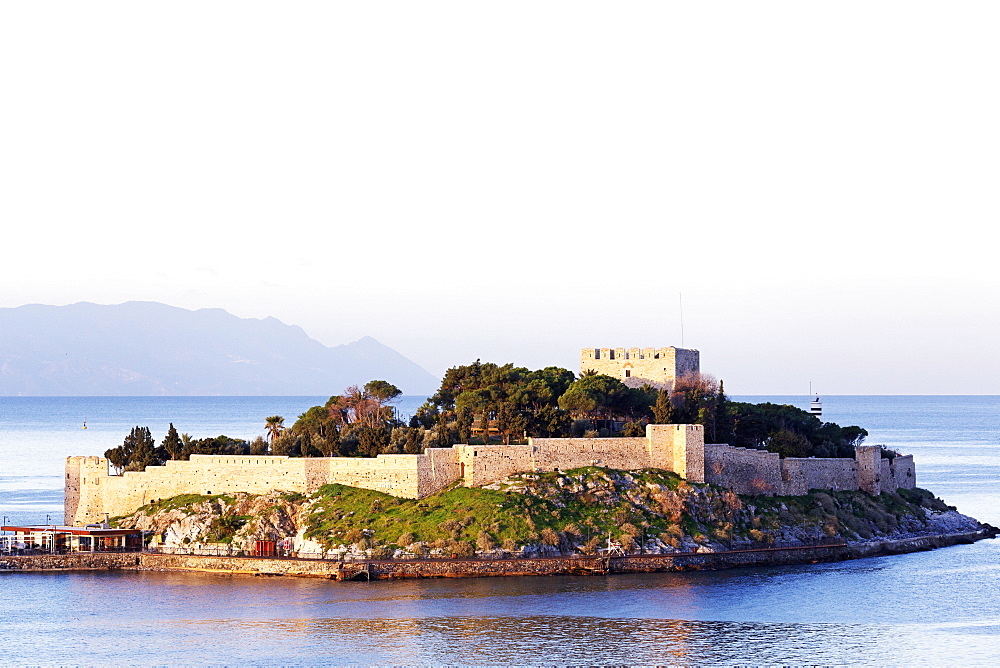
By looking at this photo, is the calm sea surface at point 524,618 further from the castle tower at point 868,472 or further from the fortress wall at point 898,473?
the fortress wall at point 898,473

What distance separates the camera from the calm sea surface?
45.0 metres

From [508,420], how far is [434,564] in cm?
1290

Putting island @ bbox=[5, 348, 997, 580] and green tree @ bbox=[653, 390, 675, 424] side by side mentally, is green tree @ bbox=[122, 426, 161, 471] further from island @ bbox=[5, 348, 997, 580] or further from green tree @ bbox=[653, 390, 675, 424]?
green tree @ bbox=[653, 390, 675, 424]

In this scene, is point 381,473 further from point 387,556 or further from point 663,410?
point 663,410

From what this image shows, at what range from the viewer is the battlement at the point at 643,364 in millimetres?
79438

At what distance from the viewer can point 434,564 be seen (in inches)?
2271

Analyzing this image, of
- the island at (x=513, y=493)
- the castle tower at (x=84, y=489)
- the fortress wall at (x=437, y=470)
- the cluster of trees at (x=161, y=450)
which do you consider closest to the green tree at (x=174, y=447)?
the cluster of trees at (x=161, y=450)

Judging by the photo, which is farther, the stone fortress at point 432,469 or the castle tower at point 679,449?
the castle tower at point 679,449

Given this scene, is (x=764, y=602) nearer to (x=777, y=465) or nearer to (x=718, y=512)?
(x=718, y=512)

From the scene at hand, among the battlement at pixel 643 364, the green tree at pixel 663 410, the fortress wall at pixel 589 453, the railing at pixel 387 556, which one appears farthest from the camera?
the battlement at pixel 643 364

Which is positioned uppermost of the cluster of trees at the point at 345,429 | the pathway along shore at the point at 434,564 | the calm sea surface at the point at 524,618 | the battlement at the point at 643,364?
the battlement at the point at 643,364

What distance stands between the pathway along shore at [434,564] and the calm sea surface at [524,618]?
894 mm

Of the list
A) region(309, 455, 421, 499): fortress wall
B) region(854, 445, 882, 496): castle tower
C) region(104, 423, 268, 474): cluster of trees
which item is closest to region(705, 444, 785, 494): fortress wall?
region(854, 445, 882, 496): castle tower

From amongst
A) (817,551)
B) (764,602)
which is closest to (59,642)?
(764,602)
